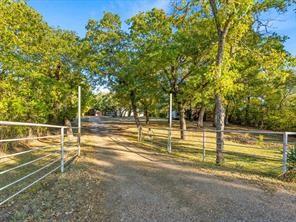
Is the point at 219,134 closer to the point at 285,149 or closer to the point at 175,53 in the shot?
the point at 285,149

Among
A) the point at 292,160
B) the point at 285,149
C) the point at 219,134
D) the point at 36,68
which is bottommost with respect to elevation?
the point at 292,160

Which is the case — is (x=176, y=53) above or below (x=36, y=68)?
above

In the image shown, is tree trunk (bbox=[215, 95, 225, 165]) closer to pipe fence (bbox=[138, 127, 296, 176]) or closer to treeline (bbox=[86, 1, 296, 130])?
pipe fence (bbox=[138, 127, 296, 176])

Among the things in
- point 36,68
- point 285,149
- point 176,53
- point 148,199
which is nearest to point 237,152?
point 176,53

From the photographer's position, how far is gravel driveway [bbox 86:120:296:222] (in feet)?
11.6

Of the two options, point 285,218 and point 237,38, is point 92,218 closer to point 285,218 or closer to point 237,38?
point 285,218

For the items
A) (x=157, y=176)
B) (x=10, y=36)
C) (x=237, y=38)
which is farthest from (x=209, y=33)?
(x=10, y=36)

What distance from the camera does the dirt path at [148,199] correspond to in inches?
141

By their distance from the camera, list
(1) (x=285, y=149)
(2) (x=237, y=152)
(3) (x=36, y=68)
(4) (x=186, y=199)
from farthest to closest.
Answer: (3) (x=36, y=68)
(2) (x=237, y=152)
(1) (x=285, y=149)
(4) (x=186, y=199)

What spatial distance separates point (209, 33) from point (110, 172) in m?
8.00

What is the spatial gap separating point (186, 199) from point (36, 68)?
1183cm

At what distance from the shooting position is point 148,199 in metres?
4.23

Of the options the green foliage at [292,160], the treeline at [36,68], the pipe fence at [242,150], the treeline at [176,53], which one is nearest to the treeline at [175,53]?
the treeline at [176,53]

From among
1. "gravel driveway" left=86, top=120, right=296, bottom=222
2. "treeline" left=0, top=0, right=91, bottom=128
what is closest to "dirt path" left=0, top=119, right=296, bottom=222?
"gravel driveway" left=86, top=120, right=296, bottom=222
